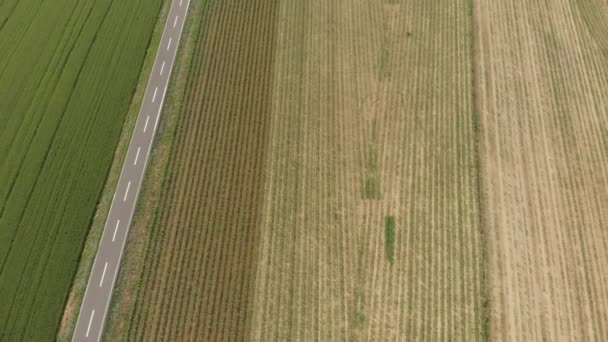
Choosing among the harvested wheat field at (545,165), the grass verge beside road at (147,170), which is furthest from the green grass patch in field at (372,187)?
the grass verge beside road at (147,170)

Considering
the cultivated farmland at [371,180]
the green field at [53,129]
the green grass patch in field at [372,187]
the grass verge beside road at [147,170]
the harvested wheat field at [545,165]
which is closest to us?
the cultivated farmland at [371,180]

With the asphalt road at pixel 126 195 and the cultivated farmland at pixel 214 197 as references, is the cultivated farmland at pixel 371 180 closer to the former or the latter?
the cultivated farmland at pixel 214 197

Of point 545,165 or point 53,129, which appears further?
point 53,129

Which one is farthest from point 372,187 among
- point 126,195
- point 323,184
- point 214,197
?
point 126,195

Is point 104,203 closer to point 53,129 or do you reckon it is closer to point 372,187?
point 53,129

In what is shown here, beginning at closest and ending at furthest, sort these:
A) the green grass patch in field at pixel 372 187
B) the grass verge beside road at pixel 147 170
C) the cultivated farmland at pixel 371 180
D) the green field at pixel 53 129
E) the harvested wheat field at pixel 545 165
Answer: the cultivated farmland at pixel 371 180 → the harvested wheat field at pixel 545 165 → the grass verge beside road at pixel 147 170 → the green field at pixel 53 129 → the green grass patch in field at pixel 372 187

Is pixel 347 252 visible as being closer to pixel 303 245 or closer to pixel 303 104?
pixel 303 245
